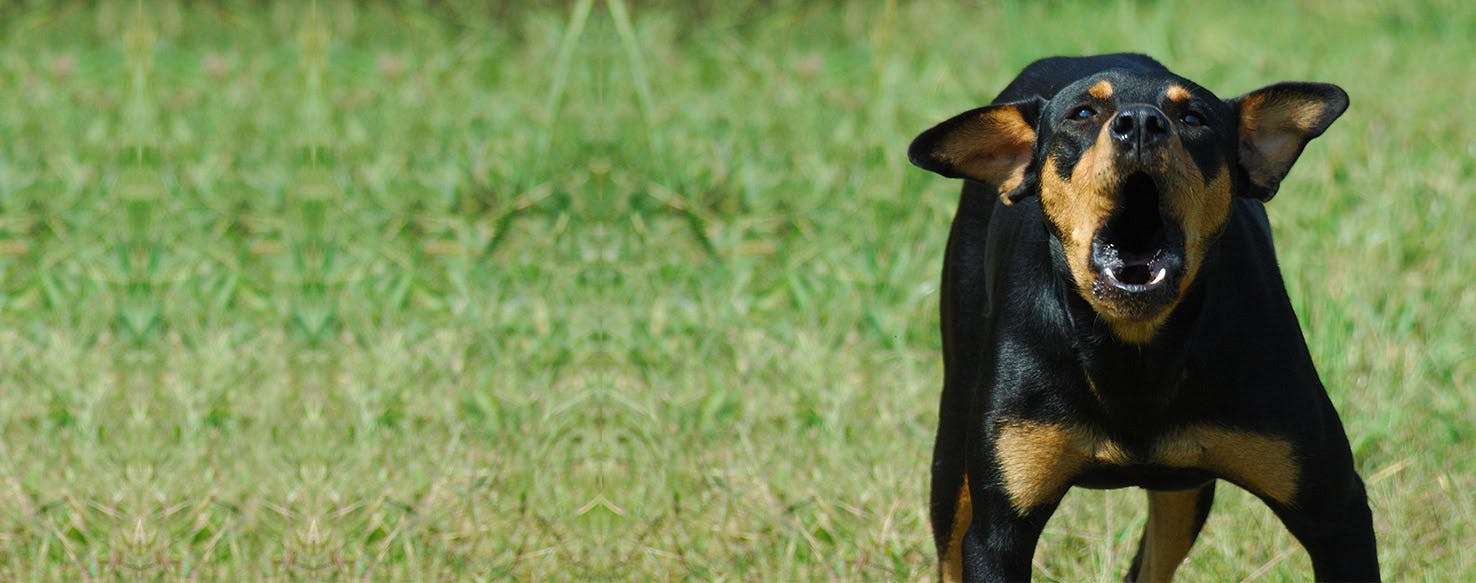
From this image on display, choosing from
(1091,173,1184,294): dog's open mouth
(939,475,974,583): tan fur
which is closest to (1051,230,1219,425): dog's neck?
(1091,173,1184,294): dog's open mouth

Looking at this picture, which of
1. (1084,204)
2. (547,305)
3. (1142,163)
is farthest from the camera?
(547,305)

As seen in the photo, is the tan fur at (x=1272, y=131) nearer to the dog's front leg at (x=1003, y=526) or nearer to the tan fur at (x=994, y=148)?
the tan fur at (x=994, y=148)

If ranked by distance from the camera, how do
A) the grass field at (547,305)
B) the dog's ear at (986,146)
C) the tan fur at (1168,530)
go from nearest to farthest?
the dog's ear at (986,146) < the tan fur at (1168,530) < the grass field at (547,305)

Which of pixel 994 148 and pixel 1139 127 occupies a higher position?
pixel 994 148

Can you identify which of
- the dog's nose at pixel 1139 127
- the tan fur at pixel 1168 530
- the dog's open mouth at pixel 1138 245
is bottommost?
the tan fur at pixel 1168 530

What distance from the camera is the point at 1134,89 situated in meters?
3.44

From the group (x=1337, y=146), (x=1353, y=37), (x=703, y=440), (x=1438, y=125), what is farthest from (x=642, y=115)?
(x=1353, y=37)

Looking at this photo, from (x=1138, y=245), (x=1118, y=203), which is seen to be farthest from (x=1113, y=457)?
(x=1118, y=203)

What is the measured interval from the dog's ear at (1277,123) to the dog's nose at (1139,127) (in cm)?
35

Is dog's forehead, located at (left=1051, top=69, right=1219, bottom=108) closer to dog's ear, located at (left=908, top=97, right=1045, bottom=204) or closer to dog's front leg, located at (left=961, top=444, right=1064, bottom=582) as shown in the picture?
dog's ear, located at (left=908, top=97, right=1045, bottom=204)

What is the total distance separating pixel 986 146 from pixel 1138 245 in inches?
18.9

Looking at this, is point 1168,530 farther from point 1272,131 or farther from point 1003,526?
point 1272,131

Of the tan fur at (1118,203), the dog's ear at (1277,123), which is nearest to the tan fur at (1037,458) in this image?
the tan fur at (1118,203)

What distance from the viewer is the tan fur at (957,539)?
3.92 meters
